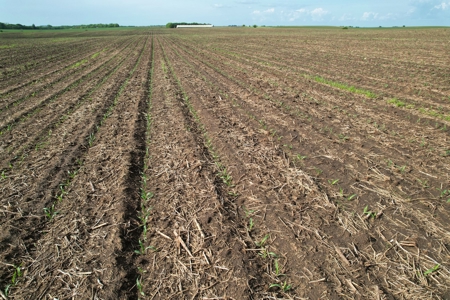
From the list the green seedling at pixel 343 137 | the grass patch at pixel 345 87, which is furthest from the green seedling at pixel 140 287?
the grass patch at pixel 345 87

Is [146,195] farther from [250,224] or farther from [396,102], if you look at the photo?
[396,102]

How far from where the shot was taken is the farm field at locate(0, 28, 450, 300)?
296cm

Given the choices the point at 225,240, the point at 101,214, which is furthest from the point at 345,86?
the point at 101,214

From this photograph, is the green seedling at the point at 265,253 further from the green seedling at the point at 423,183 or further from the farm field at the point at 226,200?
the green seedling at the point at 423,183

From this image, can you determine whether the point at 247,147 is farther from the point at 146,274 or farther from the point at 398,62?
the point at 398,62

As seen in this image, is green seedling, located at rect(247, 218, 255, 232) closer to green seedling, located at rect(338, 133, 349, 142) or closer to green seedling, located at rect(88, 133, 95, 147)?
green seedling, located at rect(338, 133, 349, 142)

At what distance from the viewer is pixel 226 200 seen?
433cm

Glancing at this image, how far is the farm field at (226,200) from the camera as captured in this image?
2.96m

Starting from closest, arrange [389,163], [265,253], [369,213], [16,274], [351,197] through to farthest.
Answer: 1. [16,274]
2. [265,253]
3. [369,213]
4. [351,197]
5. [389,163]

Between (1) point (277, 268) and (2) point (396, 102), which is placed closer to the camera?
(1) point (277, 268)

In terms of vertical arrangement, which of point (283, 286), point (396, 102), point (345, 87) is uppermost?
point (345, 87)

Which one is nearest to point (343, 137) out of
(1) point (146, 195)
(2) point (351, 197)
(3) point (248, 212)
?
(2) point (351, 197)

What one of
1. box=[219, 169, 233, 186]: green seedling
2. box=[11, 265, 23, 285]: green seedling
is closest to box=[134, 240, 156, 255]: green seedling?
box=[11, 265, 23, 285]: green seedling

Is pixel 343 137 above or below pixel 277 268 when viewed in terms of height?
above
